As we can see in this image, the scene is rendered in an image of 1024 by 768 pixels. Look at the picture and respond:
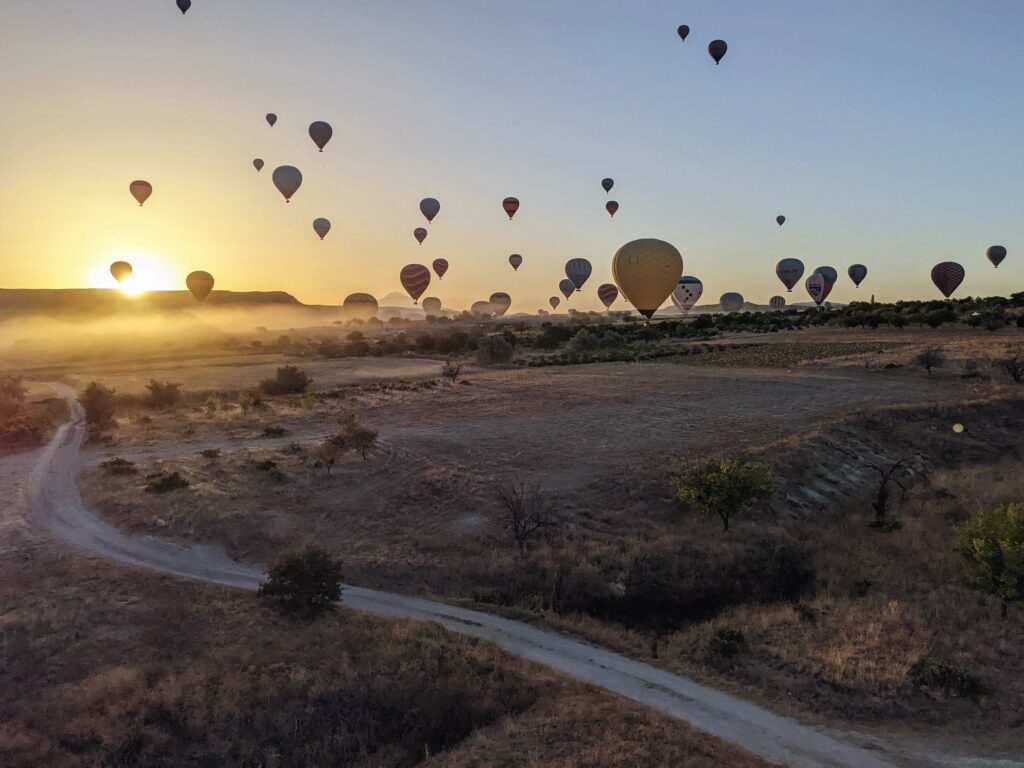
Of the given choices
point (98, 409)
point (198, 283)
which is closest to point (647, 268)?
point (98, 409)

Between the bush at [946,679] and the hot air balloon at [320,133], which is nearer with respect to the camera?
the bush at [946,679]

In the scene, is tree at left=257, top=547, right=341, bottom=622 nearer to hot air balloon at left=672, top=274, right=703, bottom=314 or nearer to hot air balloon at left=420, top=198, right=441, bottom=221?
hot air balloon at left=420, top=198, right=441, bottom=221

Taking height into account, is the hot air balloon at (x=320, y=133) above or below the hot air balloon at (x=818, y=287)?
above

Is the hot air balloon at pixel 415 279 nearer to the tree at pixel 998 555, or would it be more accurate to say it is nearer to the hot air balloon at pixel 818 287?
the hot air balloon at pixel 818 287

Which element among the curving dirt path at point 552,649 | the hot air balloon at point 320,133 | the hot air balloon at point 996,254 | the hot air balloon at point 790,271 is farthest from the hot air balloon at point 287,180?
the hot air balloon at point 996,254

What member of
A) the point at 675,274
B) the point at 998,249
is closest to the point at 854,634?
the point at 675,274

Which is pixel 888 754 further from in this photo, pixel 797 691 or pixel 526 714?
pixel 526 714

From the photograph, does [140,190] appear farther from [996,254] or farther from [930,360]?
[996,254]
